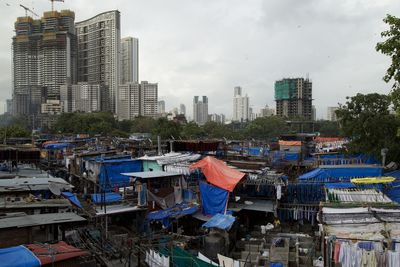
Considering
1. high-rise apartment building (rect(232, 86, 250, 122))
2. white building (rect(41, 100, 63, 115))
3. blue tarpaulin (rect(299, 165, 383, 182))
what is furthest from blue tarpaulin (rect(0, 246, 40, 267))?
high-rise apartment building (rect(232, 86, 250, 122))

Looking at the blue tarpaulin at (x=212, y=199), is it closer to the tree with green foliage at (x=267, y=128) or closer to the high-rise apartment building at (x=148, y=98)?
the tree with green foliage at (x=267, y=128)

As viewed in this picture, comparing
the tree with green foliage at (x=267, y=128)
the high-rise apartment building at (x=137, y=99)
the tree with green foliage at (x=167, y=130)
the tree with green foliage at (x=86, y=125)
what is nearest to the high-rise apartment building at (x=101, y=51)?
the high-rise apartment building at (x=137, y=99)

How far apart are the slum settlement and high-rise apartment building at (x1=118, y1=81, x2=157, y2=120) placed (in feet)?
308

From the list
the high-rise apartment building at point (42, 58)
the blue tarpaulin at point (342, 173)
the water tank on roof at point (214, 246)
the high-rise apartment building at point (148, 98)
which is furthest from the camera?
the high-rise apartment building at point (148, 98)

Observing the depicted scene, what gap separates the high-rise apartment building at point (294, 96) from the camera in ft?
321

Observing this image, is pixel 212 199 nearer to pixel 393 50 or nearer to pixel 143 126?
pixel 393 50

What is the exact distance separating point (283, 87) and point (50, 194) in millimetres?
90091

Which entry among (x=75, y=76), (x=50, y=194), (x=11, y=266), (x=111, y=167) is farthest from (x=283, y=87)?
(x=11, y=266)

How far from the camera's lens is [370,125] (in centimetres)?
2236

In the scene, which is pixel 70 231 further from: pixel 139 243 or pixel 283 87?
pixel 283 87

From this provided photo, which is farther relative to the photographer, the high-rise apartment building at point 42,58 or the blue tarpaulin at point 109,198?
the high-rise apartment building at point 42,58

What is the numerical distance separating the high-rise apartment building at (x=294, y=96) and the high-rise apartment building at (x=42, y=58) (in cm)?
6018

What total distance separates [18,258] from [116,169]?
578 inches

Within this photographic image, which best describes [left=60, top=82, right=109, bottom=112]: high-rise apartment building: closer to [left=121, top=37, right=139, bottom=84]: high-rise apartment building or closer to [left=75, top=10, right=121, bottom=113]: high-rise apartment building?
[left=75, top=10, right=121, bottom=113]: high-rise apartment building
